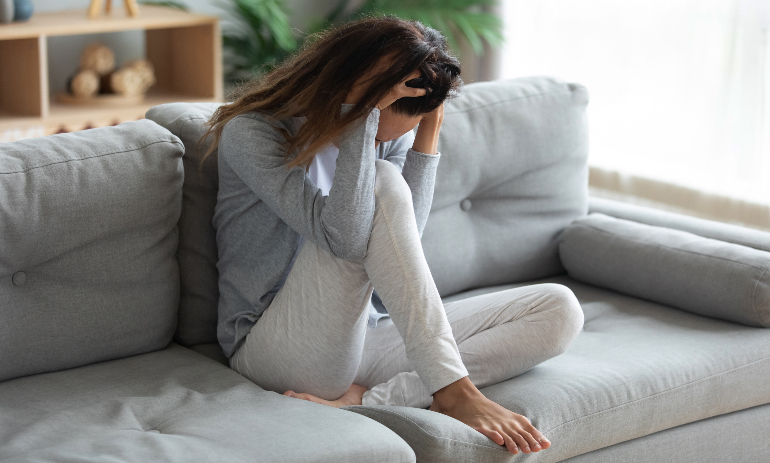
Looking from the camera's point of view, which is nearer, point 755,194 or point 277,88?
point 277,88

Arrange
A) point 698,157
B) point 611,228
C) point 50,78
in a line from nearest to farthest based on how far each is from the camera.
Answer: point 611,228 → point 698,157 → point 50,78

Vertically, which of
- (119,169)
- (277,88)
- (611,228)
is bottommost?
(611,228)

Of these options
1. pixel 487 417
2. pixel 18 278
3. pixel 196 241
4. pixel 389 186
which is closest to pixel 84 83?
pixel 196 241

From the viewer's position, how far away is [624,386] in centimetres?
151

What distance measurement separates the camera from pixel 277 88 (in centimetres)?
150

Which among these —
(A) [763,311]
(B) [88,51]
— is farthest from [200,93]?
(A) [763,311]

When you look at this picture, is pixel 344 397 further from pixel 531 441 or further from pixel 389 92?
pixel 389 92

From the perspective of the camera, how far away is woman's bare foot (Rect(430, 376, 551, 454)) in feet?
4.31

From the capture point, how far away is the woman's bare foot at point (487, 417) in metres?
1.31

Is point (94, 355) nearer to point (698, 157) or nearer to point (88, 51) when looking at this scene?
point (88, 51)

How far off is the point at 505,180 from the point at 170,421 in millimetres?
1027

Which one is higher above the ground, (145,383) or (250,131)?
(250,131)

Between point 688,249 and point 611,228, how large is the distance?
0.20 metres

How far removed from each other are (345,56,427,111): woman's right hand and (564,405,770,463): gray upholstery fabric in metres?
0.68
